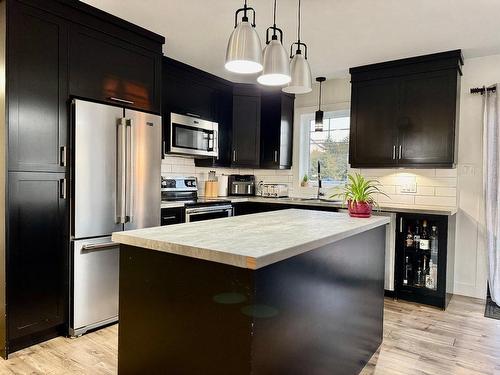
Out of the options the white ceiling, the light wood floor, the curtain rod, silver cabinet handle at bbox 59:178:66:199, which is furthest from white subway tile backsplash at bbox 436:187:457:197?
silver cabinet handle at bbox 59:178:66:199

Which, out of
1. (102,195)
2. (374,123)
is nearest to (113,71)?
(102,195)

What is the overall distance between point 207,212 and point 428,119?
2.48 metres

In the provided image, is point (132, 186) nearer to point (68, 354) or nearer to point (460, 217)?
point (68, 354)

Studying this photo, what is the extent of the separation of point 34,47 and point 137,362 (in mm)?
2140

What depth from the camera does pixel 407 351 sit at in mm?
2471

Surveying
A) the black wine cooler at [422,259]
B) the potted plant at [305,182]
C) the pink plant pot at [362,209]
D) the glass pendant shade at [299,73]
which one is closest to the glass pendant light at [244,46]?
the glass pendant shade at [299,73]

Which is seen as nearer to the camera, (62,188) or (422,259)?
(62,188)

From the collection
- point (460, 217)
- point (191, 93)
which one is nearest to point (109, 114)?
point (191, 93)

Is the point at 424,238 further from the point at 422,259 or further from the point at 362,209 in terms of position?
the point at 362,209

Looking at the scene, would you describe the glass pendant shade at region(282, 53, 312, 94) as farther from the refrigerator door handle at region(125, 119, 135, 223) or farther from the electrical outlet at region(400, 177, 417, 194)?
the electrical outlet at region(400, 177, 417, 194)

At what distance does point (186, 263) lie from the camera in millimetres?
1403

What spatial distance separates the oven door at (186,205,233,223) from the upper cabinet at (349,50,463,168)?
1568 millimetres

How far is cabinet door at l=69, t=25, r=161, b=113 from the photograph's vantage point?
2627mm

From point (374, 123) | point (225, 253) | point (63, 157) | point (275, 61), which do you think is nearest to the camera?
point (225, 253)
